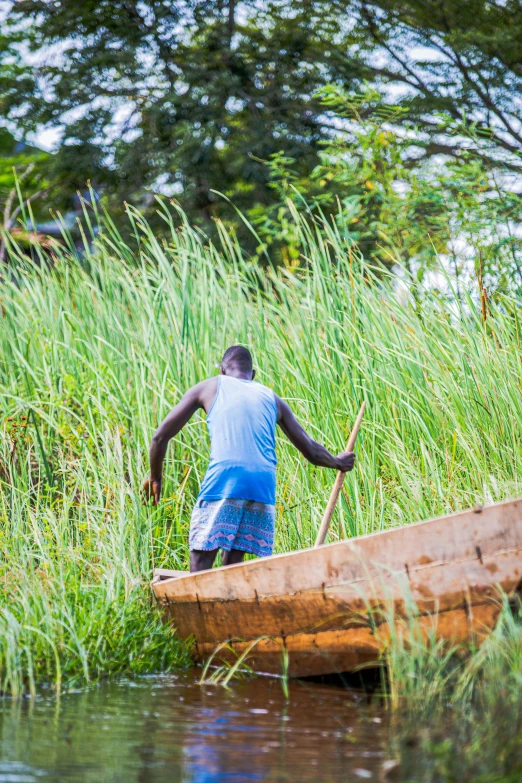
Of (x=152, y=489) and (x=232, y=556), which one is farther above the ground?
(x=152, y=489)

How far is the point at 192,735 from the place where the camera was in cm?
355

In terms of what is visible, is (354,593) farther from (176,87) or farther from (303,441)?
(176,87)

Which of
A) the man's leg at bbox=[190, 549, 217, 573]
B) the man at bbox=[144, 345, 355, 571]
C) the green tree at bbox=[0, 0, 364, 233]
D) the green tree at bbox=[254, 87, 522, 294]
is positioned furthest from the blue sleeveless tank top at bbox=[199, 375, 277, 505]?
the green tree at bbox=[0, 0, 364, 233]

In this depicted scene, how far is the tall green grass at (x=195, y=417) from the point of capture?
5.22m

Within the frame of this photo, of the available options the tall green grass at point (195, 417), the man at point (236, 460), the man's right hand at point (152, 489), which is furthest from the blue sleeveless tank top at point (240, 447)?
the tall green grass at point (195, 417)

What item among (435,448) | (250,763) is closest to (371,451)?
(435,448)

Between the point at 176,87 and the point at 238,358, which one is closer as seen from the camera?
the point at 238,358

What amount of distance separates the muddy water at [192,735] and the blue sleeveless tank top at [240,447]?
99 cm

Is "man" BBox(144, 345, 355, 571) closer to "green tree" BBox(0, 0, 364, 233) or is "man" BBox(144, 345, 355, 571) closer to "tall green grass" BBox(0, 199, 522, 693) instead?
Result: "tall green grass" BBox(0, 199, 522, 693)

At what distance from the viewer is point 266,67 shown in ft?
45.7

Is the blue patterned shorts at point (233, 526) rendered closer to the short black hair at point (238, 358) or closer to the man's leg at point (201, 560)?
the man's leg at point (201, 560)

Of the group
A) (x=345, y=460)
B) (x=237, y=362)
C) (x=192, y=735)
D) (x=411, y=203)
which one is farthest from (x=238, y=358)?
(x=411, y=203)

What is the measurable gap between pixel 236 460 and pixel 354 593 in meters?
1.03

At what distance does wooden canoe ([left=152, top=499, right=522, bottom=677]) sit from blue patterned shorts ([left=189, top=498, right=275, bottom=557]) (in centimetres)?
29
